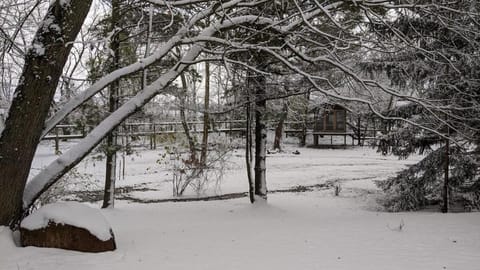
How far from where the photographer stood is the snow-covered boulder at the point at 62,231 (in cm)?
469

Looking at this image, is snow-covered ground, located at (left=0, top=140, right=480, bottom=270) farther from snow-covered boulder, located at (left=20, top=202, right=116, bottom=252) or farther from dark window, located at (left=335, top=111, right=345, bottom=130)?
dark window, located at (left=335, top=111, right=345, bottom=130)

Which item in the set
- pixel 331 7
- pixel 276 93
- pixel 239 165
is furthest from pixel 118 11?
pixel 239 165

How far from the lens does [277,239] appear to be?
234 inches

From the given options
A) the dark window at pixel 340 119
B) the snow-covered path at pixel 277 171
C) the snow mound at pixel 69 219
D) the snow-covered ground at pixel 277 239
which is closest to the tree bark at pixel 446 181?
the snow-covered ground at pixel 277 239

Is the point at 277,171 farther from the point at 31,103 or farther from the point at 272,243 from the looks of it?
the point at 31,103

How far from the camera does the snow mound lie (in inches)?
186

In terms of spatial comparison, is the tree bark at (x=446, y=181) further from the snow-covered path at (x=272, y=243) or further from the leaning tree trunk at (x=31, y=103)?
the leaning tree trunk at (x=31, y=103)

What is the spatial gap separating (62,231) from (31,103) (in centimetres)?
146

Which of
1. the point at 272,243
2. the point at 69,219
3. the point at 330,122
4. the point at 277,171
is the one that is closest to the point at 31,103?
the point at 69,219

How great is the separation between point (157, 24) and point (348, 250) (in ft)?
18.6

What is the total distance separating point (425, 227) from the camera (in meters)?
6.88

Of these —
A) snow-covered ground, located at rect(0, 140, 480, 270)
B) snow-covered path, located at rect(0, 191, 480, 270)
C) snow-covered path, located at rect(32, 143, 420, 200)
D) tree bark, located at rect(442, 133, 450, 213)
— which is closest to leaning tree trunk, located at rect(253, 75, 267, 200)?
snow-covered ground, located at rect(0, 140, 480, 270)

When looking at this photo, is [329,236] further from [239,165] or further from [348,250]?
[239,165]

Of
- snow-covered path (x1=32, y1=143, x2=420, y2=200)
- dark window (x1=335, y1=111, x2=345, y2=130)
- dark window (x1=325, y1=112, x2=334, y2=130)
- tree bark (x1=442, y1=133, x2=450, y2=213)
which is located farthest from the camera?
dark window (x1=325, y1=112, x2=334, y2=130)
